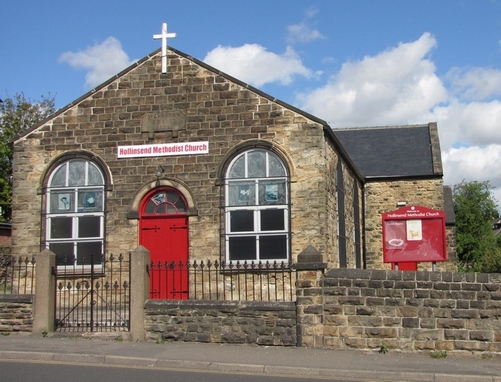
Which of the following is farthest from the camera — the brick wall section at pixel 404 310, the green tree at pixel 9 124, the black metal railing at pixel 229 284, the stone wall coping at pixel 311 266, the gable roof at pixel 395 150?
the green tree at pixel 9 124

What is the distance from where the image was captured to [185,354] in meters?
10.6

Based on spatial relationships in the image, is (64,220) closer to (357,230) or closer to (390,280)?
(390,280)

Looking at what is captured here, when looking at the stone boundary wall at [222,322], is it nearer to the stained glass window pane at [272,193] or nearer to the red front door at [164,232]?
the red front door at [164,232]

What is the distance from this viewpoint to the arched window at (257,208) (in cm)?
1572

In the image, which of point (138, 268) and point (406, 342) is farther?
point (138, 268)

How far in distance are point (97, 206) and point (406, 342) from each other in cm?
923

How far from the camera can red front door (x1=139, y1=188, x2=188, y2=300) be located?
53.2 ft

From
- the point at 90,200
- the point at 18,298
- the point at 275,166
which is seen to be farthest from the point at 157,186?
the point at 18,298

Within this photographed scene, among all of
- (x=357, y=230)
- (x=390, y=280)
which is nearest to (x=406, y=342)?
(x=390, y=280)

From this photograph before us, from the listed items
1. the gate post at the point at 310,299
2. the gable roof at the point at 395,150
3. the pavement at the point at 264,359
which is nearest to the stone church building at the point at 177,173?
the gate post at the point at 310,299

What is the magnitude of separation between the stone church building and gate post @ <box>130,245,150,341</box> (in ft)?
12.2

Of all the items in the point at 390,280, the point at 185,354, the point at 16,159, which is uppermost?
the point at 16,159

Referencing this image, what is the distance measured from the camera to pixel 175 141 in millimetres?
16406

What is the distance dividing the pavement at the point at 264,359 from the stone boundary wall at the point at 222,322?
0.72ft
